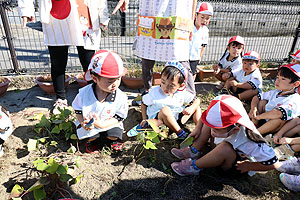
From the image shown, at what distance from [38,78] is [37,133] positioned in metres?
1.36

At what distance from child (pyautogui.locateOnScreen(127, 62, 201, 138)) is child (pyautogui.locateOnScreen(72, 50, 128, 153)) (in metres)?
0.31

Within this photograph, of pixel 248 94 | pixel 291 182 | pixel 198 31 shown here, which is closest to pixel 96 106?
pixel 291 182

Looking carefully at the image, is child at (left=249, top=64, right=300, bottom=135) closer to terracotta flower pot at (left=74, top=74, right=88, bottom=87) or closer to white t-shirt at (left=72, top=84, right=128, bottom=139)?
white t-shirt at (left=72, top=84, right=128, bottom=139)

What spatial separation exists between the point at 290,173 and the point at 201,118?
1116 millimetres

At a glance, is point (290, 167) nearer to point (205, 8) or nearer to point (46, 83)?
point (205, 8)

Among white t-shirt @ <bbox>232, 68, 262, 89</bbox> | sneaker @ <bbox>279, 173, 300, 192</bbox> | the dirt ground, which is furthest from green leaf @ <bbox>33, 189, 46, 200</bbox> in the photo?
white t-shirt @ <bbox>232, 68, 262, 89</bbox>

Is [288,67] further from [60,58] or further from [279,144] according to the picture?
[60,58]

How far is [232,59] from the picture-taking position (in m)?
3.74

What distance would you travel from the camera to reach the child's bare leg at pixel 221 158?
6.04ft

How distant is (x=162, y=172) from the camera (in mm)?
2102

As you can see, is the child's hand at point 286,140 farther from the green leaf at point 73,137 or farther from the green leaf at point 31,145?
the green leaf at point 31,145

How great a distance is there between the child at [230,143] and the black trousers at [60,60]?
1.66m

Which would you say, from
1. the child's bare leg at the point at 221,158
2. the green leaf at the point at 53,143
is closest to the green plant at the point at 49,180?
the green leaf at the point at 53,143

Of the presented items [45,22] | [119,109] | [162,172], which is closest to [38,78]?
[45,22]
